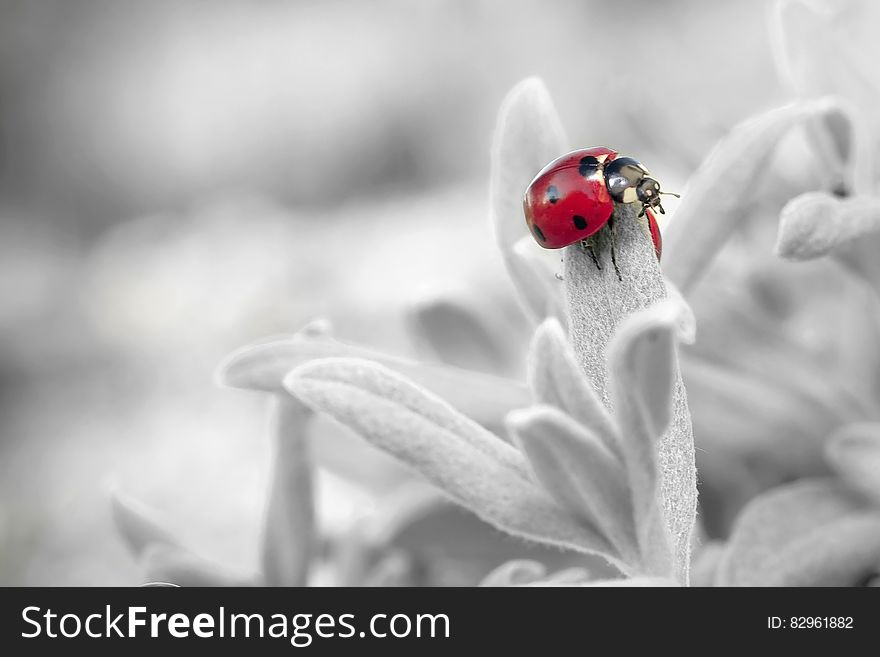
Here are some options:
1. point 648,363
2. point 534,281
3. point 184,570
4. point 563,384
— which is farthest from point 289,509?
point 648,363

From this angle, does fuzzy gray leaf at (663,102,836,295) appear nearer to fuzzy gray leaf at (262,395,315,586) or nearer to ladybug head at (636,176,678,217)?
ladybug head at (636,176,678,217)

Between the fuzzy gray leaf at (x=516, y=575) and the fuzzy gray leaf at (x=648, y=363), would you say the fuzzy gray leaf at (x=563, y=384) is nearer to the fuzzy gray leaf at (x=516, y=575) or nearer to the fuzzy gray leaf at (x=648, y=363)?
the fuzzy gray leaf at (x=648, y=363)

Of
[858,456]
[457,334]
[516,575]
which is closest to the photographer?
[516,575]

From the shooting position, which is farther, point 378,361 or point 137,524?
point 137,524

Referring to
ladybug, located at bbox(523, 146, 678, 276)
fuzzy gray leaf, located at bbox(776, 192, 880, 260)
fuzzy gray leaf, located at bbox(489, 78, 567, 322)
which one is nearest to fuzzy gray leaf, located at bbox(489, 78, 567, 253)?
fuzzy gray leaf, located at bbox(489, 78, 567, 322)

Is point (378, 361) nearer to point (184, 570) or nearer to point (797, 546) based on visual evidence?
point (184, 570)

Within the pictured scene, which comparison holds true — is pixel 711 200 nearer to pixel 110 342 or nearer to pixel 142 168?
pixel 110 342

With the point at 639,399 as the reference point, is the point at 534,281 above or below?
above

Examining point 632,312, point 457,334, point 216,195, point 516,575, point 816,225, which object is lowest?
point 516,575

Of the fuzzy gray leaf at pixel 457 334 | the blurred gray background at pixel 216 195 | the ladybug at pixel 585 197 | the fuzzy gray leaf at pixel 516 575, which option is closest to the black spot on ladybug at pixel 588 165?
the ladybug at pixel 585 197

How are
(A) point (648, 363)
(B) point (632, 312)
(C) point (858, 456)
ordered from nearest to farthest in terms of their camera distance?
(A) point (648, 363) → (B) point (632, 312) → (C) point (858, 456)
